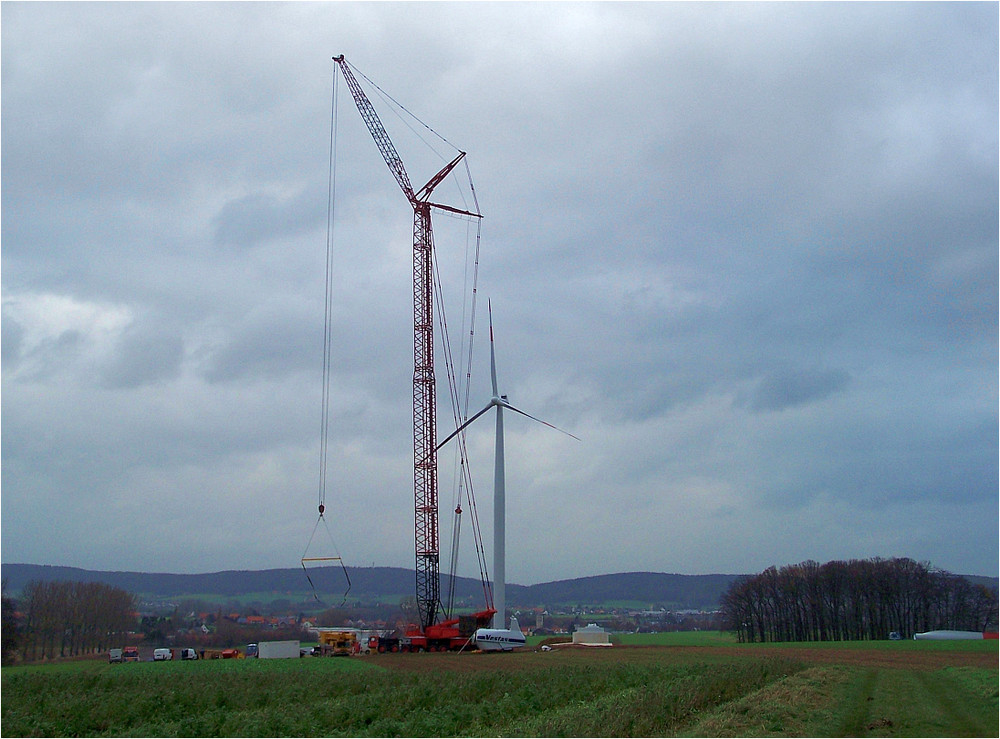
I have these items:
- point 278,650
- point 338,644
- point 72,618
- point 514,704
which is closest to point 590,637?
point 338,644

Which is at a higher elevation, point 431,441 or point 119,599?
point 431,441

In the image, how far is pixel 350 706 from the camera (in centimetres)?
2662

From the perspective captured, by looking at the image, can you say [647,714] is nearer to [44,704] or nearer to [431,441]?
[44,704]

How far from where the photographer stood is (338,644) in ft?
268

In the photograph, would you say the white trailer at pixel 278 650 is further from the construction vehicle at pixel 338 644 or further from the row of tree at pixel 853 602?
the row of tree at pixel 853 602

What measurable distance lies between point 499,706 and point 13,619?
7261 centimetres

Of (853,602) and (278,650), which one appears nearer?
(278,650)

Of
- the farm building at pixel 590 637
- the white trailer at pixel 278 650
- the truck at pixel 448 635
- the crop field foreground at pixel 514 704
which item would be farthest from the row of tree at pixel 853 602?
the crop field foreground at pixel 514 704

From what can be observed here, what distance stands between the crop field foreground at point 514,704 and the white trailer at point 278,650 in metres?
37.8

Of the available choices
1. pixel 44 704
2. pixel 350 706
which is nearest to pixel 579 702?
pixel 350 706

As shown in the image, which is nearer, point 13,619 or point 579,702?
point 579,702

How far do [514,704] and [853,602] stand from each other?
358 feet

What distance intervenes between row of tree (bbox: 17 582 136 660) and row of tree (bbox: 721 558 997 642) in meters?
86.9

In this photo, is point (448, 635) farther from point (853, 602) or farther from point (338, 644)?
point (853, 602)
